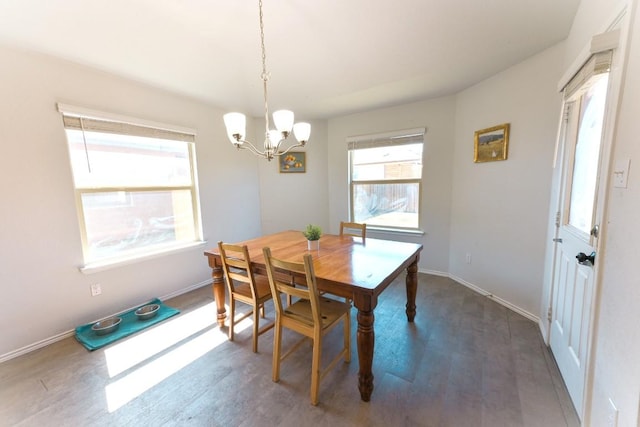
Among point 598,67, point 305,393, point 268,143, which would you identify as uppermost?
point 598,67

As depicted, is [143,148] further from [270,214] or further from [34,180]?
[270,214]

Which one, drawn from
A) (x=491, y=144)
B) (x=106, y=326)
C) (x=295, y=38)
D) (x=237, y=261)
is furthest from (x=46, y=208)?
(x=491, y=144)

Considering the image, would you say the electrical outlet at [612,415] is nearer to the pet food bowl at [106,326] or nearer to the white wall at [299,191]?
the pet food bowl at [106,326]

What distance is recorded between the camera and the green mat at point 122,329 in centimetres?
207

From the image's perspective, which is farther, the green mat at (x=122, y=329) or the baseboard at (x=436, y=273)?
the baseboard at (x=436, y=273)

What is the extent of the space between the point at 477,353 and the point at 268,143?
2.24 metres

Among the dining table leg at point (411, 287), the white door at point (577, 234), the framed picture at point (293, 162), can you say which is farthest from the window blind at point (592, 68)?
the framed picture at point (293, 162)

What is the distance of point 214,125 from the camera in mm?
3334

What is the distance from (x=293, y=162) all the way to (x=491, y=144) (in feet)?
8.74

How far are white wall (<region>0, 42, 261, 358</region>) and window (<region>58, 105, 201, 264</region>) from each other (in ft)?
0.39

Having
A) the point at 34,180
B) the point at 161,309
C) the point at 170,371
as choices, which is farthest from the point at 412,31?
the point at 161,309

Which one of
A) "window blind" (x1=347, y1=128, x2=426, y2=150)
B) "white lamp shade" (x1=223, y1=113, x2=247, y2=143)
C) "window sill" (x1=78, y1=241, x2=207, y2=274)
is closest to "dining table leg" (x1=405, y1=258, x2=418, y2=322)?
"white lamp shade" (x1=223, y1=113, x2=247, y2=143)

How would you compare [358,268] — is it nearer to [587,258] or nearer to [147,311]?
[587,258]

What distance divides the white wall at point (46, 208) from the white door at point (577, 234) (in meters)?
3.60
